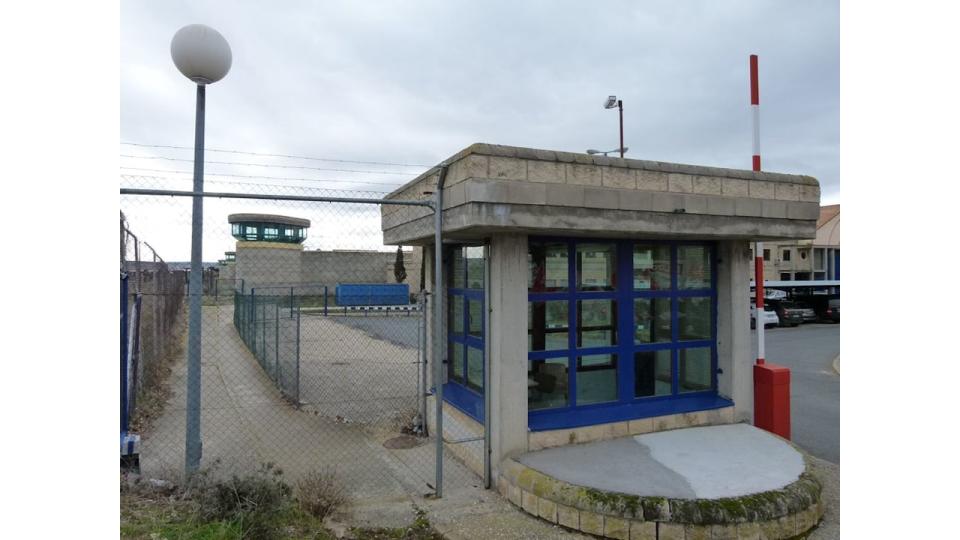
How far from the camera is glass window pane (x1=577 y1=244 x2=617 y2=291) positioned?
6125 mm

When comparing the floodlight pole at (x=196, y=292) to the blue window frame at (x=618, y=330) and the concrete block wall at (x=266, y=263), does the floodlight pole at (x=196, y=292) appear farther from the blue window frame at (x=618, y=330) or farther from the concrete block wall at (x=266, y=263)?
the concrete block wall at (x=266, y=263)

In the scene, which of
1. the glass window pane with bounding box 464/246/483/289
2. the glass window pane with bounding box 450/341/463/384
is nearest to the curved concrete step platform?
the glass window pane with bounding box 450/341/463/384

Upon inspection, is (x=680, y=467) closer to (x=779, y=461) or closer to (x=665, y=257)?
(x=779, y=461)

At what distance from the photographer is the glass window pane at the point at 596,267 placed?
612 cm

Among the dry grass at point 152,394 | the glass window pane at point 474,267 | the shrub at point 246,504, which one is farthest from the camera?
the dry grass at point 152,394

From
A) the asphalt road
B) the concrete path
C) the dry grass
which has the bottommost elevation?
the asphalt road

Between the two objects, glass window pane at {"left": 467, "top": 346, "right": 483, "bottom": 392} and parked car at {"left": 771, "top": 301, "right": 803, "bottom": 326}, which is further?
parked car at {"left": 771, "top": 301, "right": 803, "bottom": 326}

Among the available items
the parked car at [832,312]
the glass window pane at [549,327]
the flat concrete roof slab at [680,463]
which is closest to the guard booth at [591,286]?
the glass window pane at [549,327]

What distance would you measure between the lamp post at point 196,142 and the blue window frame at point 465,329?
2.81m

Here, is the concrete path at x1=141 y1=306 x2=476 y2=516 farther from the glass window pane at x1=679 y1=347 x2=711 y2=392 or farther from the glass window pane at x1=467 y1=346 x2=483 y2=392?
the glass window pane at x1=679 y1=347 x2=711 y2=392

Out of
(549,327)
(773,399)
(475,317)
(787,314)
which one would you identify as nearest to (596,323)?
(549,327)

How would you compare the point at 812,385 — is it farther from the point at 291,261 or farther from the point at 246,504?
the point at 291,261

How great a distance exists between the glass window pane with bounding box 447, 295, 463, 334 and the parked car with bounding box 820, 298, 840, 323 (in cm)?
2753

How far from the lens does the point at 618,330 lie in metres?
6.30
